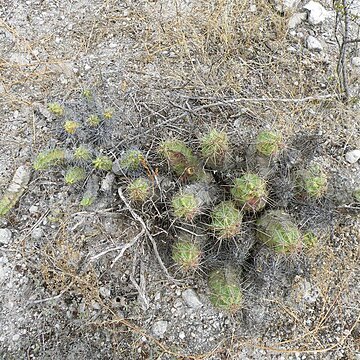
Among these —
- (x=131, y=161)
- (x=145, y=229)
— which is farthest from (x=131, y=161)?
(x=145, y=229)

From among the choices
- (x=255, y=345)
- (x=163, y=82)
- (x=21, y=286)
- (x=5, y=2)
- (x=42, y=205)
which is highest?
(x=5, y=2)

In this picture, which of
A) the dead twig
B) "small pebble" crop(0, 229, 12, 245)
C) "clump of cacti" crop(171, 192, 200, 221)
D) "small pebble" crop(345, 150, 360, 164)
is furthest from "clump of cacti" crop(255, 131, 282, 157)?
"small pebble" crop(0, 229, 12, 245)

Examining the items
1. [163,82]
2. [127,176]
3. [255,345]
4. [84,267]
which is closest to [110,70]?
[163,82]

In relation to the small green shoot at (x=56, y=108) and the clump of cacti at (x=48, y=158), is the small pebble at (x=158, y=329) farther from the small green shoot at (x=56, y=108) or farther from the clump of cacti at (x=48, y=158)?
the small green shoot at (x=56, y=108)

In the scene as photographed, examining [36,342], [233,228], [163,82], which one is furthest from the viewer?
[163,82]

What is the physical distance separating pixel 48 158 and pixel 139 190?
59cm

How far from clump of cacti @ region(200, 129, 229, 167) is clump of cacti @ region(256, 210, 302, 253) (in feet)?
1.21

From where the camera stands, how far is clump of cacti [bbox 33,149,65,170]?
2369 millimetres

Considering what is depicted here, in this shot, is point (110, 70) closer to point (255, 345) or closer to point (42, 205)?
point (42, 205)

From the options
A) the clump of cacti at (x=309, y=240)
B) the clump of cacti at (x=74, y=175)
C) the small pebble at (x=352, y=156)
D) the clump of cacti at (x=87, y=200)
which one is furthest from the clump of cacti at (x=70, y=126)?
the small pebble at (x=352, y=156)

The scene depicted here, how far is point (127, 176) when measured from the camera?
245 cm

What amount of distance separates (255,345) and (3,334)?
4.48 feet

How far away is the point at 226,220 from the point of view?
2.00 m

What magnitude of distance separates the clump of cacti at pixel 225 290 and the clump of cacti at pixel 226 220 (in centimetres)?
23
